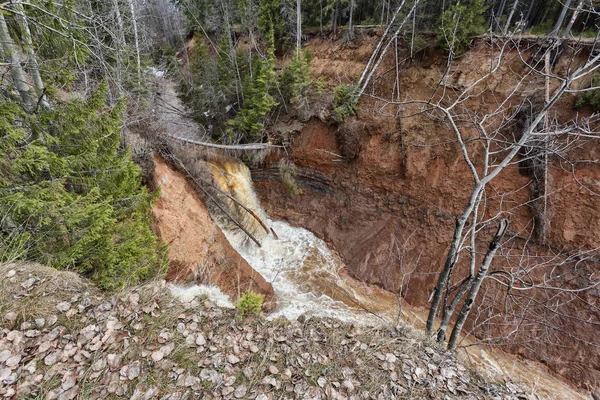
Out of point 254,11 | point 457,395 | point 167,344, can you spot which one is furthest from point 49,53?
point 254,11

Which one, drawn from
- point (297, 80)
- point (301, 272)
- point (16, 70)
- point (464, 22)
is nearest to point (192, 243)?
point (301, 272)

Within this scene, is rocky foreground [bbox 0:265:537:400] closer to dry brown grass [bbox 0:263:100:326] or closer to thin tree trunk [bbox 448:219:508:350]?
dry brown grass [bbox 0:263:100:326]

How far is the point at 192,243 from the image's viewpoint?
23.6ft

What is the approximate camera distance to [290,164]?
11.9m

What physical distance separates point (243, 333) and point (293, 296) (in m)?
5.30

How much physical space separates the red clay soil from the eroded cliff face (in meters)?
3.91

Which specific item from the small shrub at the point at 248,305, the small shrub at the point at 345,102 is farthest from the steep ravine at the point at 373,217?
the small shrub at the point at 248,305

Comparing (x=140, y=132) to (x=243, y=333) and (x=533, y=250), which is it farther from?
(x=533, y=250)

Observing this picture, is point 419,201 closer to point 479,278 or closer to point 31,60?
point 479,278

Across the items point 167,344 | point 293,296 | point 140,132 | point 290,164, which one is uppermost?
point 140,132

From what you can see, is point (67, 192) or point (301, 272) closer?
point (67, 192)

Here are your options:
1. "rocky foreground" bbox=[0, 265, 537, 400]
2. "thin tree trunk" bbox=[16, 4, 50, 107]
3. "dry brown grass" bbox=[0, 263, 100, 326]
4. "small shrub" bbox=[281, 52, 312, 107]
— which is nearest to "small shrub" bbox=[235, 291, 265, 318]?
"rocky foreground" bbox=[0, 265, 537, 400]

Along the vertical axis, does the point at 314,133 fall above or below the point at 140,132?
below

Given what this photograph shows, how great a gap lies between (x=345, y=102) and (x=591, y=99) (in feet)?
24.8
